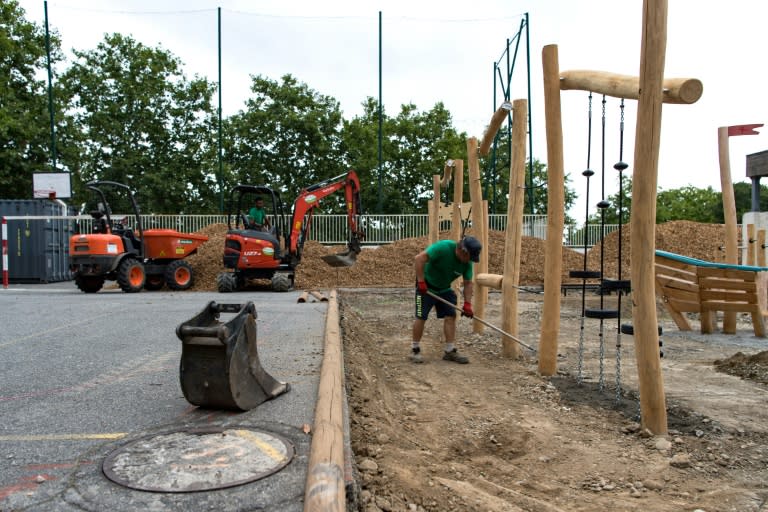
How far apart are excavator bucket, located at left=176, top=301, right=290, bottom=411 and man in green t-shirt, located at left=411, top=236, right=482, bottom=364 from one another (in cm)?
330

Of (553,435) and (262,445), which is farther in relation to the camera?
(553,435)

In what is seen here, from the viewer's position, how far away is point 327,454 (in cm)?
273

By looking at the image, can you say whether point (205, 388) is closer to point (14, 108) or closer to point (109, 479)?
point (109, 479)

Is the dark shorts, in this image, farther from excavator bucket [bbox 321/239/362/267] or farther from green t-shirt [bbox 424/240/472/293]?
excavator bucket [bbox 321/239/362/267]

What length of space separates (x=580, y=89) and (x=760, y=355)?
3.54 m

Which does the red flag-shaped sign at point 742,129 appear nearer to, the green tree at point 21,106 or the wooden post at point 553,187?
the wooden post at point 553,187

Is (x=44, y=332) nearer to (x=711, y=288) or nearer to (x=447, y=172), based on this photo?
(x=447, y=172)

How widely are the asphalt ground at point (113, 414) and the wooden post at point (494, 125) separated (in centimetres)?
342

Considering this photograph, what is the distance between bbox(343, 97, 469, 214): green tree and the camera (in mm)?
35688

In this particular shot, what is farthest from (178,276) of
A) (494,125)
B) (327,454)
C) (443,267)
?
(327,454)

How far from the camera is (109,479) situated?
281 centimetres

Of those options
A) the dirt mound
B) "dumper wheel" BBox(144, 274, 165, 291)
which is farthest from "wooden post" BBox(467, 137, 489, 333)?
"dumper wheel" BBox(144, 274, 165, 291)

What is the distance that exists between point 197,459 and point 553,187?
159 inches

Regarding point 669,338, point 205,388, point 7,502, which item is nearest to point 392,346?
point 669,338
